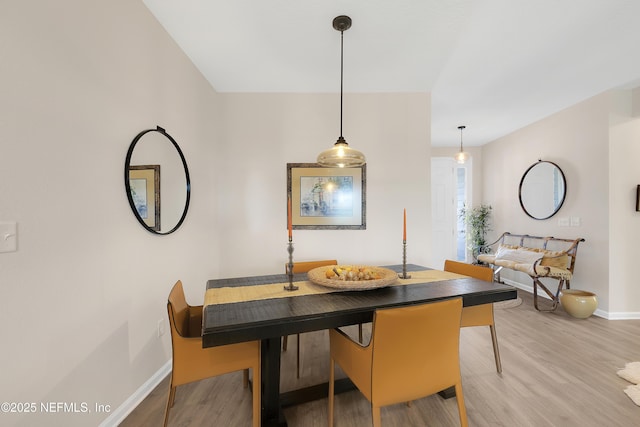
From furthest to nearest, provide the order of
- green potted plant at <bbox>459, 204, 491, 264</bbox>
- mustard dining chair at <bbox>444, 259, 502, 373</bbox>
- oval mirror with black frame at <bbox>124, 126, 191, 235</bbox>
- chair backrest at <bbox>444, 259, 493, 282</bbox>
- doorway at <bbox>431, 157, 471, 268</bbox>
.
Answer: doorway at <bbox>431, 157, 471, 268</bbox> < green potted plant at <bbox>459, 204, 491, 264</bbox> < chair backrest at <bbox>444, 259, 493, 282</bbox> < mustard dining chair at <bbox>444, 259, 502, 373</bbox> < oval mirror with black frame at <bbox>124, 126, 191, 235</bbox>

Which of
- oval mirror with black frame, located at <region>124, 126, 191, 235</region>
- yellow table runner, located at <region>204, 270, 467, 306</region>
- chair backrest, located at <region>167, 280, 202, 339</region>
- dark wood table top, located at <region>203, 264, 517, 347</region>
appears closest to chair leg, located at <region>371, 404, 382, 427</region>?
dark wood table top, located at <region>203, 264, 517, 347</region>

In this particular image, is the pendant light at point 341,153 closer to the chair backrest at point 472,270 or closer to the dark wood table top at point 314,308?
the dark wood table top at point 314,308

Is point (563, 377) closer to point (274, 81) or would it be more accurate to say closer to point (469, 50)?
point (469, 50)

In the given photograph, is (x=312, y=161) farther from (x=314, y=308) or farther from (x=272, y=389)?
(x=272, y=389)

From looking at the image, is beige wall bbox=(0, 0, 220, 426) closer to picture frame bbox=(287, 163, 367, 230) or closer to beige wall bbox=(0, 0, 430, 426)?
beige wall bbox=(0, 0, 430, 426)

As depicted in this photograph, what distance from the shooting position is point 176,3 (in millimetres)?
Answer: 1849

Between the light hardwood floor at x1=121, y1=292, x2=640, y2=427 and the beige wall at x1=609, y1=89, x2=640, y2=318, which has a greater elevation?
the beige wall at x1=609, y1=89, x2=640, y2=318

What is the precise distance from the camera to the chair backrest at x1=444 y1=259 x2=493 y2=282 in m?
2.12

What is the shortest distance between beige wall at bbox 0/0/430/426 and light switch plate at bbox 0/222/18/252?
0.03m

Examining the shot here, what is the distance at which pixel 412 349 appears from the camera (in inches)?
47.9

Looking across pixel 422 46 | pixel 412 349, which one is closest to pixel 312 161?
pixel 422 46

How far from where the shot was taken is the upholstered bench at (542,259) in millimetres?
3395

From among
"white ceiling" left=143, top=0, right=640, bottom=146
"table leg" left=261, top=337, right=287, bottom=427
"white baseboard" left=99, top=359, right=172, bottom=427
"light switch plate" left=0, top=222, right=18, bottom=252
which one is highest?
"white ceiling" left=143, top=0, right=640, bottom=146

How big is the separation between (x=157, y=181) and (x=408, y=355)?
1957 mm
